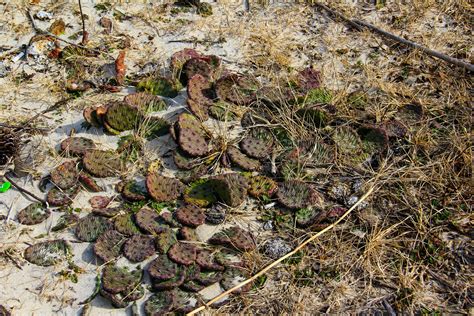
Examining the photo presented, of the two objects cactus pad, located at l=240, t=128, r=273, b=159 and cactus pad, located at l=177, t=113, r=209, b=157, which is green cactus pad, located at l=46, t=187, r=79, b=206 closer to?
cactus pad, located at l=177, t=113, r=209, b=157

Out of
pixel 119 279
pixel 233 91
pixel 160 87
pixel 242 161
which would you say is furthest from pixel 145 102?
pixel 119 279

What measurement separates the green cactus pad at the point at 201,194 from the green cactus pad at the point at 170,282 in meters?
0.53

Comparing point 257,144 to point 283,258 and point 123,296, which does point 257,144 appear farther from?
point 123,296

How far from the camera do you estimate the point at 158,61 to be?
4.76m

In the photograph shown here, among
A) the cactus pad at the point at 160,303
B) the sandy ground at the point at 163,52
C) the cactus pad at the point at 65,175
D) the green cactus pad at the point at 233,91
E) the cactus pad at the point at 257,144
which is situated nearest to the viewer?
the cactus pad at the point at 160,303

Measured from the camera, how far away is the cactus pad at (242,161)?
395 centimetres

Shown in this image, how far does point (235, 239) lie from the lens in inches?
139

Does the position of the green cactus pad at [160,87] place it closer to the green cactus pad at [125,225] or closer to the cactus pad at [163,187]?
the cactus pad at [163,187]

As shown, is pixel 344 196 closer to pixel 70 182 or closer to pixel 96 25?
pixel 70 182

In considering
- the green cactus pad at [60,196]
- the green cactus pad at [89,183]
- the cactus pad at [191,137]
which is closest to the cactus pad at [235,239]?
the cactus pad at [191,137]

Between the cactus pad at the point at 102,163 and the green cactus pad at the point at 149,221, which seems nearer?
the green cactus pad at the point at 149,221

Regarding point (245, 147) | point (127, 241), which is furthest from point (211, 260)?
point (245, 147)

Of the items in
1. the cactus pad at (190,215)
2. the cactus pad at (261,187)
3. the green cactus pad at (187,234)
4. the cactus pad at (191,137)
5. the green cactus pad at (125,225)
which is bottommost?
the green cactus pad at (187,234)

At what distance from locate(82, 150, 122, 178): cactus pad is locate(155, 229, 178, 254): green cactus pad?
24.9 inches
